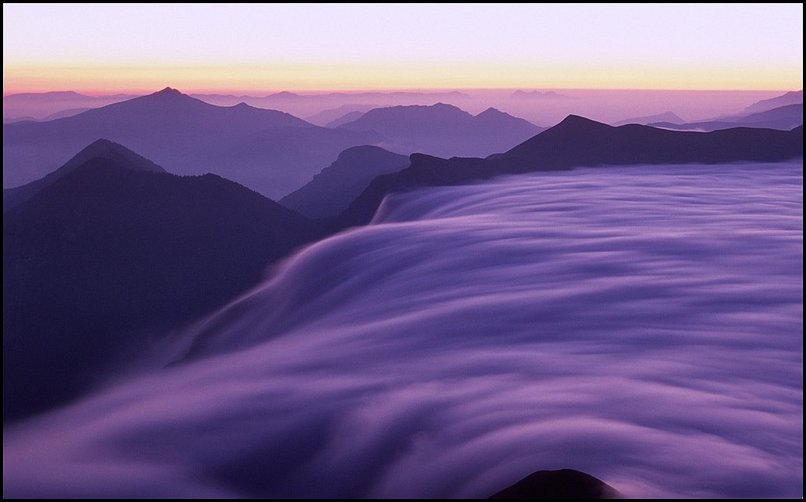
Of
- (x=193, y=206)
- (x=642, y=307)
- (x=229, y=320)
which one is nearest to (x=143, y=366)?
(x=229, y=320)

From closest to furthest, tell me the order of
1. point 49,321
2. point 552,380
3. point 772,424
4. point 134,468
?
point 772,424, point 134,468, point 552,380, point 49,321

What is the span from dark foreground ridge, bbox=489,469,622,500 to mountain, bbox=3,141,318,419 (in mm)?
32899

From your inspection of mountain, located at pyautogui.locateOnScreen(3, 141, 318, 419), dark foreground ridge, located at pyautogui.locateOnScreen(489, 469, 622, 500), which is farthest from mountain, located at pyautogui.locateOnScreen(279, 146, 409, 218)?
dark foreground ridge, located at pyautogui.locateOnScreen(489, 469, 622, 500)

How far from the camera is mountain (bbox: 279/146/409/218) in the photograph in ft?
382

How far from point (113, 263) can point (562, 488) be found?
171 ft

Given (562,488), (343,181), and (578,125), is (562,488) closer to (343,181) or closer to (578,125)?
(578,125)

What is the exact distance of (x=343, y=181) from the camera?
5694 inches

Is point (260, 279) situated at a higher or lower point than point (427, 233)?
lower

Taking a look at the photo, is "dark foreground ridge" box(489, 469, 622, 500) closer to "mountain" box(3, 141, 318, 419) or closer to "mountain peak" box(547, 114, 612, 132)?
"mountain" box(3, 141, 318, 419)

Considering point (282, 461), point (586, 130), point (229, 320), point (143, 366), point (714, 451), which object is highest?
point (586, 130)

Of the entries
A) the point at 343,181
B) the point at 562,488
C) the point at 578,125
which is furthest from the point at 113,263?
the point at 343,181

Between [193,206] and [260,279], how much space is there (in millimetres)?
17674

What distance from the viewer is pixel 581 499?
273 inches

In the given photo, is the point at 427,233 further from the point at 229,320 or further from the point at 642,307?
the point at 642,307
